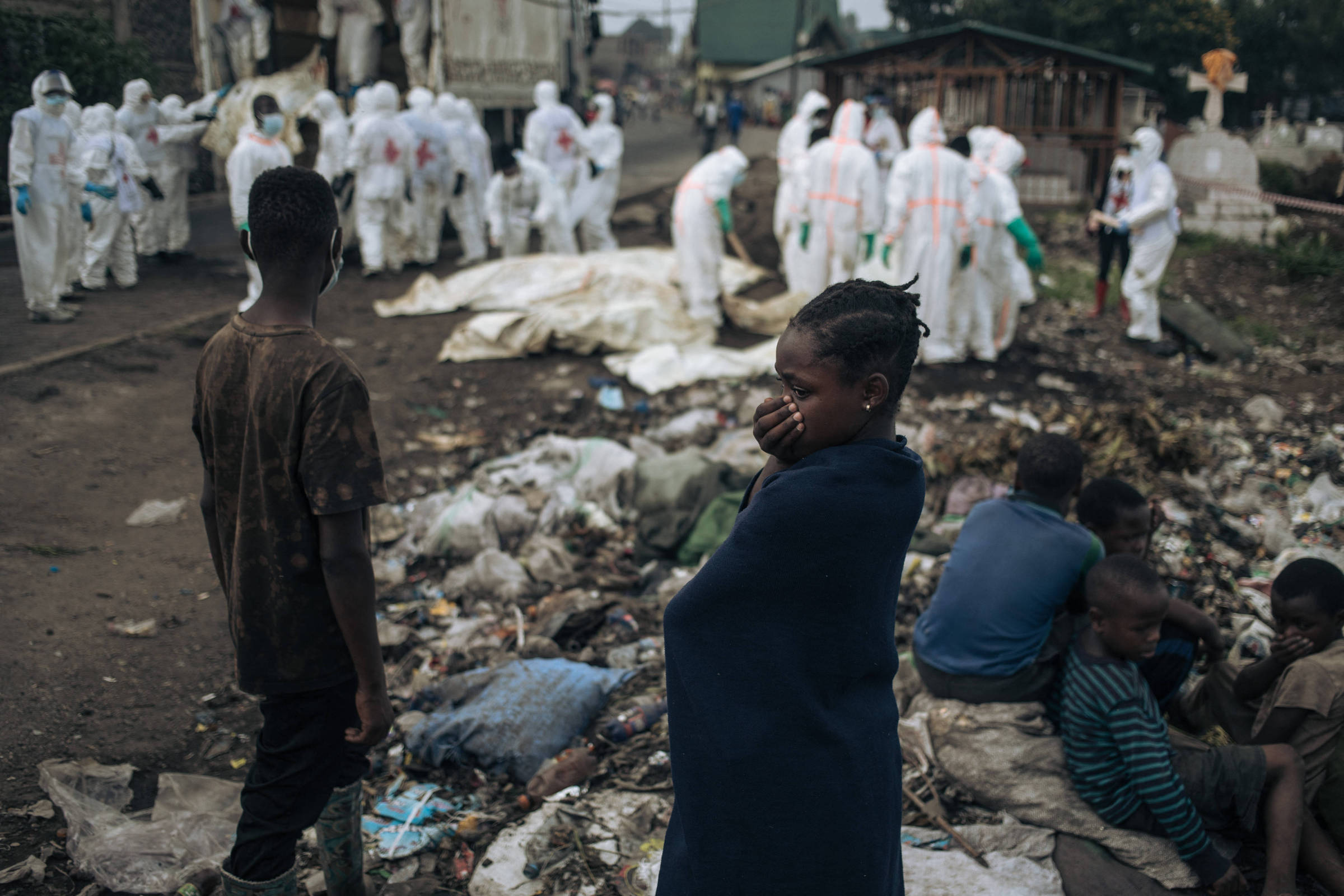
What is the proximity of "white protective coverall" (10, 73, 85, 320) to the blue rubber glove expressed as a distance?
0.45 metres

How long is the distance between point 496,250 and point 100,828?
1026cm

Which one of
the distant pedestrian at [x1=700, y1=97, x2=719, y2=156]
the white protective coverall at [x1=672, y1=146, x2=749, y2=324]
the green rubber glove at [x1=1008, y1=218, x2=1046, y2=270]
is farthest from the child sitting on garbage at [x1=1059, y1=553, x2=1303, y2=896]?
the distant pedestrian at [x1=700, y1=97, x2=719, y2=156]

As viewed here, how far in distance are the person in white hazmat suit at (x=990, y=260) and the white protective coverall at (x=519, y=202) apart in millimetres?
4345

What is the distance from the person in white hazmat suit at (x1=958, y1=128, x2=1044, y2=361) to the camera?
7801 millimetres

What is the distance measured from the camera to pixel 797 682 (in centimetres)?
141

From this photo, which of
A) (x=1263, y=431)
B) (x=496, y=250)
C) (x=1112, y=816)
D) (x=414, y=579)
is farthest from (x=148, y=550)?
(x=496, y=250)

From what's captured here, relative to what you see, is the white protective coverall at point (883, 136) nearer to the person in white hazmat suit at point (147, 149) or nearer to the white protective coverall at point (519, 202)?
the white protective coverall at point (519, 202)

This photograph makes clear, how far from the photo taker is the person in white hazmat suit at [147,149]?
919 cm

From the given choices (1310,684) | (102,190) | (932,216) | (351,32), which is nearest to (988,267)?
(932,216)

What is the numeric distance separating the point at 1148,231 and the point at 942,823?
25.1 ft

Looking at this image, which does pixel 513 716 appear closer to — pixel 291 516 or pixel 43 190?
pixel 291 516

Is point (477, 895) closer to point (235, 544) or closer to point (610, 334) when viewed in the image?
point (235, 544)

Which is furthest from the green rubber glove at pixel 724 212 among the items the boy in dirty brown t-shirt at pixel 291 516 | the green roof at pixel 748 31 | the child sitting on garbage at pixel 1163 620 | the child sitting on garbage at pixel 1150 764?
the green roof at pixel 748 31

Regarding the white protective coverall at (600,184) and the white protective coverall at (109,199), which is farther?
the white protective coverall at (600,184)
